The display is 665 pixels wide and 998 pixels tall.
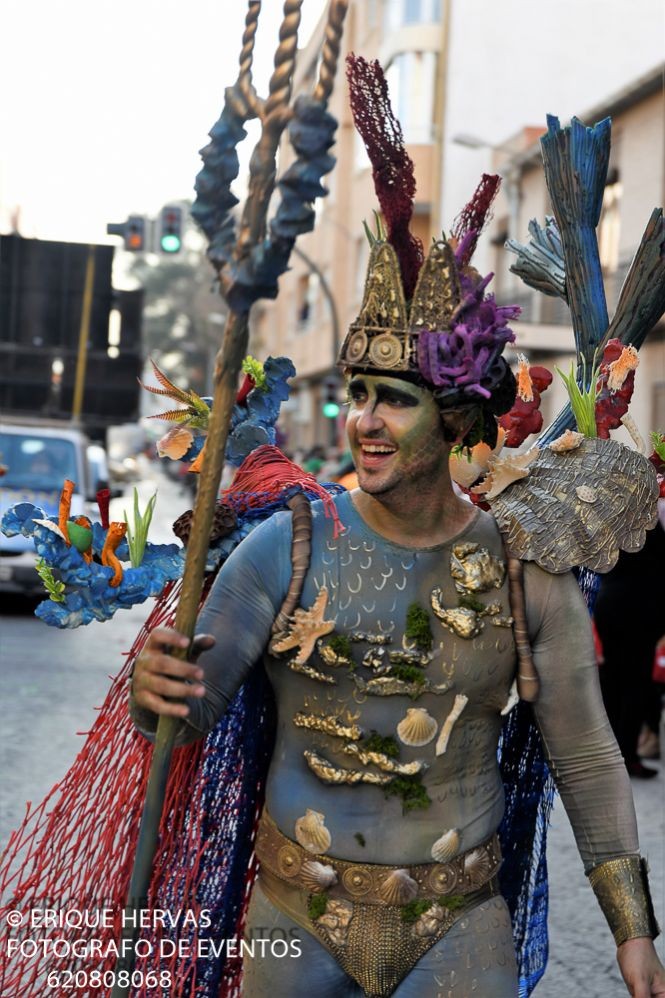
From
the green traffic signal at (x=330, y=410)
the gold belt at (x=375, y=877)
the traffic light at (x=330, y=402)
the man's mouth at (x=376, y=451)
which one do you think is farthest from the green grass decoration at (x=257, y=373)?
the green traffic signal at (x=330, y=410)

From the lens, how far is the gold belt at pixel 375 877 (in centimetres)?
276

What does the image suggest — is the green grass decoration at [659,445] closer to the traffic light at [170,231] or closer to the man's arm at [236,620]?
the man's arm at [236,620]

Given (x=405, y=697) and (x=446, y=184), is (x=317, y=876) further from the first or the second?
(x=446, y=184)

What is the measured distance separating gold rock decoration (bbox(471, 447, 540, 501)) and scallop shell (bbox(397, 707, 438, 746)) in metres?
0.56

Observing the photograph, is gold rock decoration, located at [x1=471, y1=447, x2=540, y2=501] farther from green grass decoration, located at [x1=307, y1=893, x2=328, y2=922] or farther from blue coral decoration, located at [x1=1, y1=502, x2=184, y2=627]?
green grass decoration, located at [x1=307, y1=893, x2=328, y2=922]

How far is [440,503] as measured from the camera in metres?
2.92

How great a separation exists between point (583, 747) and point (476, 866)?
30 centimetres

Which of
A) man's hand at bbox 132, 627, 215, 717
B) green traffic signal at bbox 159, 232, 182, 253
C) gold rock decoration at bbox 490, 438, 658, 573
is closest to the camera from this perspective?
man's hand at bbox 132, 627, 215, 717

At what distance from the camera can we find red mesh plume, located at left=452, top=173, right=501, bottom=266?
292 cm

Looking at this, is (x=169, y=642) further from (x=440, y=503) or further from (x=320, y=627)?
(x=440, y=503)

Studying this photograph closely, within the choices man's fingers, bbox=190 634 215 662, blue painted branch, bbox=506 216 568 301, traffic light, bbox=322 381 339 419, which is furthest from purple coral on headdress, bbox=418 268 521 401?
traffic light, bbox=322 381 339 419

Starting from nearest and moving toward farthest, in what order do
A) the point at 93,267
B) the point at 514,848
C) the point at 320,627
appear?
the point at 320,627, the point at 514,848, the point at 93,267

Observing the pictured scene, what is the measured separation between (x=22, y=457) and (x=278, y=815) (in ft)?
44.3

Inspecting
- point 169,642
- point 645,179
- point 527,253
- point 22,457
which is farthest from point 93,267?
point 169,642
